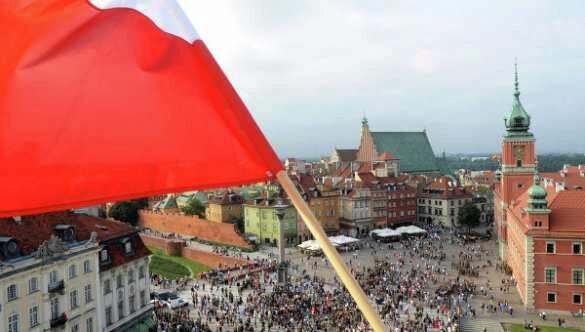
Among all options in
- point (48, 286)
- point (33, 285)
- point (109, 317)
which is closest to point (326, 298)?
point (109, 317)

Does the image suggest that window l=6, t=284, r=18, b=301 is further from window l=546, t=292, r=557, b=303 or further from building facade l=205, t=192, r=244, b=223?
building facade l=205, t=192, r=244, b=223

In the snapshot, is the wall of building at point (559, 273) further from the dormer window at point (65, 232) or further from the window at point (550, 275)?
the dormer window at point (65, 232)

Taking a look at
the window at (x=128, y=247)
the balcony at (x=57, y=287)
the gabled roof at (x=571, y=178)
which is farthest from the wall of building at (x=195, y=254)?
the gabled roof at (x=571, y=178)

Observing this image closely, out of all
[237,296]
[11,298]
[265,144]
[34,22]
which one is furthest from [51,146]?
[237,296]

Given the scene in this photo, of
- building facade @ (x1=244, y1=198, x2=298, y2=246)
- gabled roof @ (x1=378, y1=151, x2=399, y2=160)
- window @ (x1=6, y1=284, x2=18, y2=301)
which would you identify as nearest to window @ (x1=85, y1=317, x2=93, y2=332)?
window @ (x1=6, y1=284, x2=18, y2=301)

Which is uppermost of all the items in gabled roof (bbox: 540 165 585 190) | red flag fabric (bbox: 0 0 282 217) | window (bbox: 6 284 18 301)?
red flag fabric (bbox: 0 0 282 217)

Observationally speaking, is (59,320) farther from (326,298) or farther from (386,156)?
(386,156)
